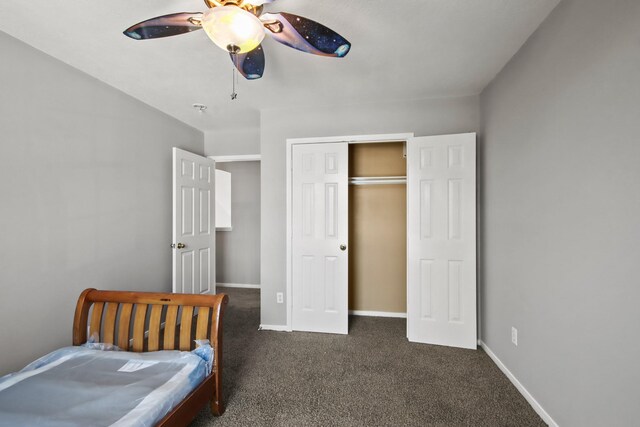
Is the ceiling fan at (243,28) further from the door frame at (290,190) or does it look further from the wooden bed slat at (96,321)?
the wooden bed slat at (96,321)

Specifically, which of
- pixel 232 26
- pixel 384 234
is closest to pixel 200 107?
pixel 232 26

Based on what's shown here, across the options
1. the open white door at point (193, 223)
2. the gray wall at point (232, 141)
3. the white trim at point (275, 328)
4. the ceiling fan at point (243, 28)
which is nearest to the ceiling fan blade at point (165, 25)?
the ceiling fan at point (243, 28)

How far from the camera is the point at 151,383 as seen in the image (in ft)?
4.67

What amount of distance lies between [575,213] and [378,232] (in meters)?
2.19

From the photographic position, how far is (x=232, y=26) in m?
1.16

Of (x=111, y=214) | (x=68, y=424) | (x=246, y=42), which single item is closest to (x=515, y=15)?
(x=246, y=42)

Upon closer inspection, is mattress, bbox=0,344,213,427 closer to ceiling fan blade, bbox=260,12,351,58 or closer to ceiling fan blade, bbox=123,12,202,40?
ceiling fan blade, bbox=123,12,202,40

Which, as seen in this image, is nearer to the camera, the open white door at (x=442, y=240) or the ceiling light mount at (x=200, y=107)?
the open white door at (x=442, y=240)

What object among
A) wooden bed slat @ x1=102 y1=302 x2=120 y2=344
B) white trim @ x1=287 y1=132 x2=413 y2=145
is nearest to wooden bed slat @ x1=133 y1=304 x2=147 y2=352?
wooden bed slat @ x1=102 y1=302 x2=120 y2=344

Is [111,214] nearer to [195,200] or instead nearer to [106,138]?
[106,138]

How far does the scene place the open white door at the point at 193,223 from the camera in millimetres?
3102

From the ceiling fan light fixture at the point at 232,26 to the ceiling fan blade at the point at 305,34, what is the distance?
0.10 metres

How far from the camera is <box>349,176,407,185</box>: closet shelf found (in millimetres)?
3357

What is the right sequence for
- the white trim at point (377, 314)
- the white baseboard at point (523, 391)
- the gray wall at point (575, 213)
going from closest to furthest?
the gray wall at point (575, 213), the white baseboard at point (523, 391), the white trim at point (377, 314)
